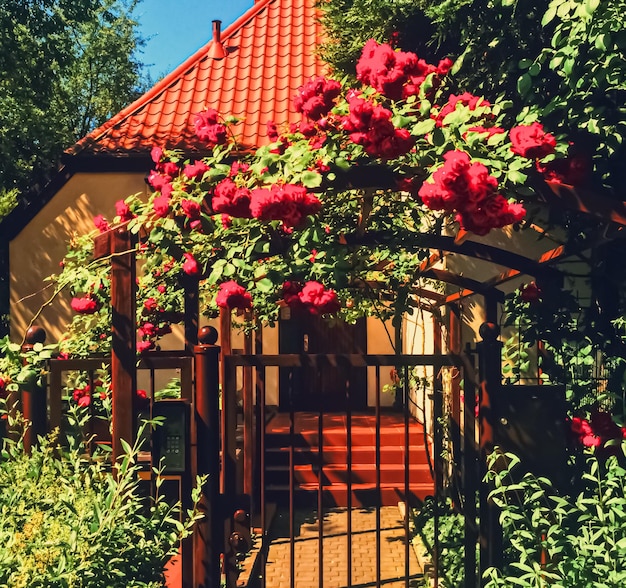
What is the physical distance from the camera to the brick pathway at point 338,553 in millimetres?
5590

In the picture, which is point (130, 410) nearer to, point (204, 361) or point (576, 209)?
point (204, 361)

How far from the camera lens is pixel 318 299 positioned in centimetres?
362

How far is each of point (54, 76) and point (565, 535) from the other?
10.8 meters

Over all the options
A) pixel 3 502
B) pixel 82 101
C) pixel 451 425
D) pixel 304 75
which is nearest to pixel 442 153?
pixel 3 502

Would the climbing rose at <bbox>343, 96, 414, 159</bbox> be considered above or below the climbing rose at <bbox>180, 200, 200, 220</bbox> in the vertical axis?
above

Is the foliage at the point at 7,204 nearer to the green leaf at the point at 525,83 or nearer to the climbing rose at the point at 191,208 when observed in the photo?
the climbing rose at the point at 191,208

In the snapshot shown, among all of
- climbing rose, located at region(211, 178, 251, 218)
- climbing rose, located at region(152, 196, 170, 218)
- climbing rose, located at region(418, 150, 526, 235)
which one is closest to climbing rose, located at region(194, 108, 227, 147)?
climbing rose, located at region(152, 196, 170, 218)

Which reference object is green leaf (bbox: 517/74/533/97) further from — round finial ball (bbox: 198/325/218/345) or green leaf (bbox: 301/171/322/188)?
round finial ball (bbox: 198/325/218/345)

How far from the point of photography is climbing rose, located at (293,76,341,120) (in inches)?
132

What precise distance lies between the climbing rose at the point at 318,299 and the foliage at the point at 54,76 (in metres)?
7.63

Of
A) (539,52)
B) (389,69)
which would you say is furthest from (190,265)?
(539,52)

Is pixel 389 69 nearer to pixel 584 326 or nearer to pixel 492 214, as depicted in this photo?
pixel 492 214

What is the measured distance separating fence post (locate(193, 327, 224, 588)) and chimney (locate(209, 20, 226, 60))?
8.75m

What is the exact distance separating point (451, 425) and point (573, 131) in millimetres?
3700
